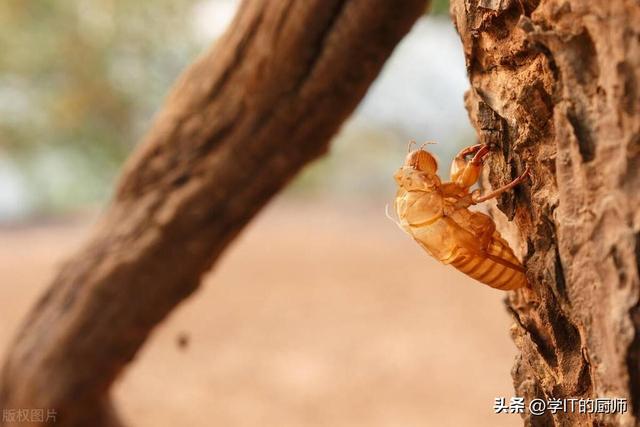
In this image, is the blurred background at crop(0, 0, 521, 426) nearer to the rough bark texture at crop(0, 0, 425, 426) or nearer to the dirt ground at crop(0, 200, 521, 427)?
the dirt ground at crop(0, 200, 521, 427)

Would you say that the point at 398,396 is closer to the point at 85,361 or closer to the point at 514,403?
the point at 85,361

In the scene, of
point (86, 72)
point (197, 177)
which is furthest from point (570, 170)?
point (86, 72)

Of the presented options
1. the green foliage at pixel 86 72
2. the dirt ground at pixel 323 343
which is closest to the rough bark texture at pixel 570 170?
the dirt ground at pixel 323 343

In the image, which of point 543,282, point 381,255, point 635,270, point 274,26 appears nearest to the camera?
point 635,270

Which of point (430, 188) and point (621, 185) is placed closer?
point (621, 185)

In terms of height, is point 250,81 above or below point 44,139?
below

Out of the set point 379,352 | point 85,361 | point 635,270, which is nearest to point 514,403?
point 635,270

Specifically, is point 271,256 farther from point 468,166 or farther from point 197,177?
point 468,166
